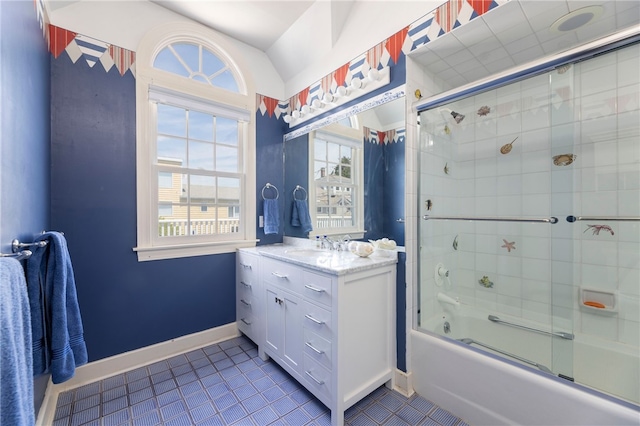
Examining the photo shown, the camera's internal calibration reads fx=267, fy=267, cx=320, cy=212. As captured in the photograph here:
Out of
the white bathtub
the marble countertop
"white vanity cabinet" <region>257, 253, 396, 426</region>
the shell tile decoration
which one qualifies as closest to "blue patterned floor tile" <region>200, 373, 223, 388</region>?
"white vanity cabinet" <region>257, 253, 396, 426</region>

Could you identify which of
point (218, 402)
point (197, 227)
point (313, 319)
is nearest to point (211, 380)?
point (218, 402)

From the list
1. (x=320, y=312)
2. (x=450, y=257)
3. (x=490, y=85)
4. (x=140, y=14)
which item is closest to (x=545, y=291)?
(x=450, y=257)

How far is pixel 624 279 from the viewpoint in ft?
5.51

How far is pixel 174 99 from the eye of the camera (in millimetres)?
2199

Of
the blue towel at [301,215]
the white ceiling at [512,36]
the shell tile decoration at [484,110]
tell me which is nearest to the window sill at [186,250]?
the blue towel at [301,215]

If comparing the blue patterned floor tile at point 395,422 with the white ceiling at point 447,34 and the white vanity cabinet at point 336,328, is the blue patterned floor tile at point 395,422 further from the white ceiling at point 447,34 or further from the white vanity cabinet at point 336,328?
the white ceiling at point 447,34

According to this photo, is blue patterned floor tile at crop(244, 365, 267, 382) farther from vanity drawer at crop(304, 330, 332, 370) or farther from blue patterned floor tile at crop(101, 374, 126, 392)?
blue patterned floor tile at crop(101, 374, 126, 392)

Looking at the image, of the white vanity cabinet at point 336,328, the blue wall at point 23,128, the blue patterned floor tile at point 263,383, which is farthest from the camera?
the blue patterned floor tile at point 263,383

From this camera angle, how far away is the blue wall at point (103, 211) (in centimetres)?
179

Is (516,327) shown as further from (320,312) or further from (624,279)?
(320,312)

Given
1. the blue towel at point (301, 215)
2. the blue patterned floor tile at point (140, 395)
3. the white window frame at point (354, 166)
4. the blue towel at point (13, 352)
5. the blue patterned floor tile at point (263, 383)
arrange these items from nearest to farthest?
the blue towel at point (13, 352), the blue patterned floor tile at point (140, 395), the blue patterned floor tile at point (263, 383), the white window frame at point (354, 166), the blue towel at point (301, 215)

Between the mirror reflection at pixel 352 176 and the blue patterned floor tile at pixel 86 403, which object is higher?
the mirror reflection at pixel 352 176

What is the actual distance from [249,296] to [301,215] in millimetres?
886

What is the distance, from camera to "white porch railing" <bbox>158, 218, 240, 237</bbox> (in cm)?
221
